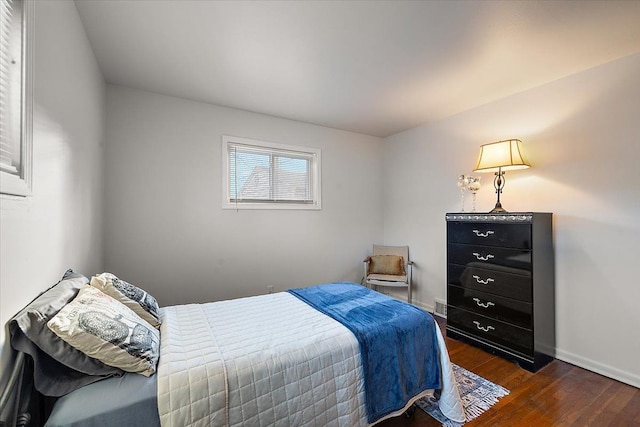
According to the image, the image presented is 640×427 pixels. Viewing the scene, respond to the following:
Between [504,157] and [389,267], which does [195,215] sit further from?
[504,157]

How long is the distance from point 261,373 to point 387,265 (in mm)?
2720

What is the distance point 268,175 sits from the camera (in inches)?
132

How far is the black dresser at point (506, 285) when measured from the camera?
7.25ft

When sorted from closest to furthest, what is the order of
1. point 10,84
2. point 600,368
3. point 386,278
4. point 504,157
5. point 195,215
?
point 10,84 → point 600,368 → point 504,157 → point 195,215 → point 386,278

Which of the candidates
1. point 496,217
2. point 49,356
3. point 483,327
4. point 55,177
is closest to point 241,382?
point 49,356

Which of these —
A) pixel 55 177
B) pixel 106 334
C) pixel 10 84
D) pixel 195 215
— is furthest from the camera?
pixel 195 215

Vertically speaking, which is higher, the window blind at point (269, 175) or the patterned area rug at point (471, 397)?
the window blind at point (269, 175)

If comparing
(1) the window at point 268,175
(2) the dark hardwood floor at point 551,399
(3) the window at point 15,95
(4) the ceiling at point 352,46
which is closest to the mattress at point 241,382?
(2) the dark hardwood floor at point 551,399

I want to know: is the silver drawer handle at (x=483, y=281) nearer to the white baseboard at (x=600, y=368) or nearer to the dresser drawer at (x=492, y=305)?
the dresser drawer at (x=492, y=305)

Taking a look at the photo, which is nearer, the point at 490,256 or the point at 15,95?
the point at 15,95

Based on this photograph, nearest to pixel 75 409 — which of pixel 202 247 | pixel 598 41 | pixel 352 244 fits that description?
pixel 202 247

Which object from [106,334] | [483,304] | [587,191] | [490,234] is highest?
[587,191]

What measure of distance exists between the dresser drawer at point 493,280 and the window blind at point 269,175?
6.43ft

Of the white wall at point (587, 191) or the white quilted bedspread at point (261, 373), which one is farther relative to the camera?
the white wall at point (587, 191)
